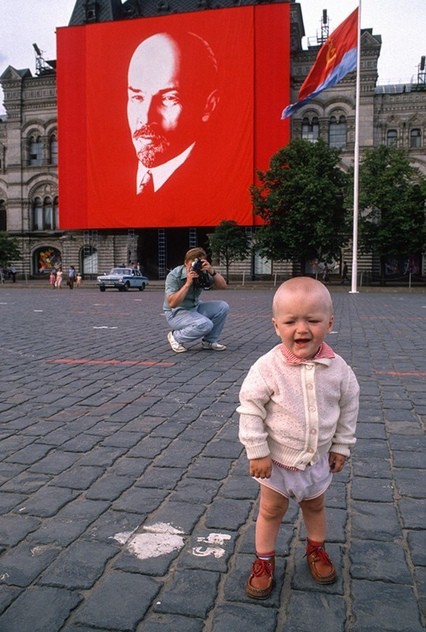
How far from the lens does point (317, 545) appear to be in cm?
233

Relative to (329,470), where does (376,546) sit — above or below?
below

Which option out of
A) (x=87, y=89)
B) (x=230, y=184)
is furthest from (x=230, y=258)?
(x=87, y=89)

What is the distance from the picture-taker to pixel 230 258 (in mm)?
39281

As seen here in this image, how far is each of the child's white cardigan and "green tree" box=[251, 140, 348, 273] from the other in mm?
32148

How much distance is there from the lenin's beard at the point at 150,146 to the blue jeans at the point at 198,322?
34882mm

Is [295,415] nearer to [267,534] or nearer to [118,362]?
[267,534]

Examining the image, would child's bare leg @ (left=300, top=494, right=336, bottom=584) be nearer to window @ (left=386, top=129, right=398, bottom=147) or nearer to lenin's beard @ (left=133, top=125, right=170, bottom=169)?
lenin's beard @ (left=133, top=125, right=170, bottom=169)

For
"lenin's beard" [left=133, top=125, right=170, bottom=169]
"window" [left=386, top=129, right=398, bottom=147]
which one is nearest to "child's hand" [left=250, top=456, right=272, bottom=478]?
"lenin's beard" [left=133, top=125, right=170, bottom=169]

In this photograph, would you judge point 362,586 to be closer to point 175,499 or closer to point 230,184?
point 175,499

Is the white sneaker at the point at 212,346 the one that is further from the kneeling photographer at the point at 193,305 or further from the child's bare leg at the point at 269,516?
the child's bare leg at the point at 269,516

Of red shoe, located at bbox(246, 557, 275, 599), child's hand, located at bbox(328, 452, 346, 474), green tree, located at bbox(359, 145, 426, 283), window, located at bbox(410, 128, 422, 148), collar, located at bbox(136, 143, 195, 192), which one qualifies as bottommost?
red shoe, located at bbox(246, 557, 275, 599)

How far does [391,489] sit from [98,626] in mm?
1850

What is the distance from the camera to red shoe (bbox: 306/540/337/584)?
227 centimetres

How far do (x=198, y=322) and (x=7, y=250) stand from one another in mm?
39705
